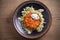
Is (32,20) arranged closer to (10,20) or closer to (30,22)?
(30,22)

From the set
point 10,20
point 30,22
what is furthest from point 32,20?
point 10,20

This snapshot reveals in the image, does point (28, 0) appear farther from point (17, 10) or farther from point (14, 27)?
point (14, 27)

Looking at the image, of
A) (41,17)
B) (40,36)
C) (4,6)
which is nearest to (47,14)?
(41,17)

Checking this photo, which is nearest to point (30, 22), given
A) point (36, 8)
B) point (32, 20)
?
point (32, 20)
